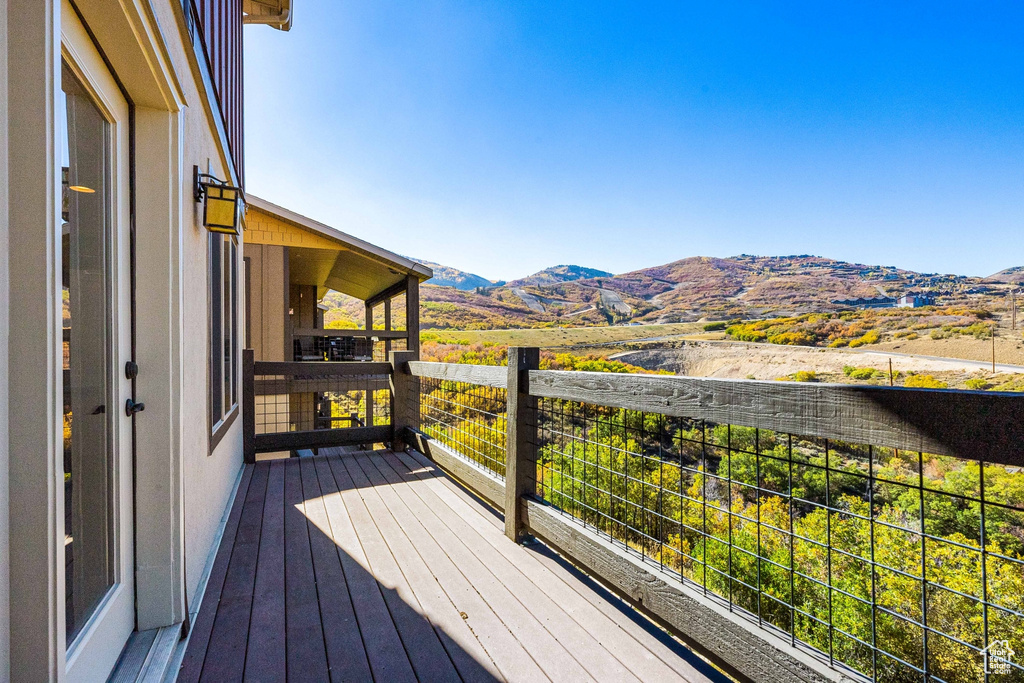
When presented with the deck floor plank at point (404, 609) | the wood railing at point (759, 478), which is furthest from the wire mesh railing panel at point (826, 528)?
the deck floor plank at point (404, 609)

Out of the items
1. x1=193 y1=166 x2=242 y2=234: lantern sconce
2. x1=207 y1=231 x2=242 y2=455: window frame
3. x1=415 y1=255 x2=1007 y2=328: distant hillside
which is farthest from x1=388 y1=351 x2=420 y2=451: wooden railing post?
x1=415 y1=255 x2=1007 y2=328: distant hillside

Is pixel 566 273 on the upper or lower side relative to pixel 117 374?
upper

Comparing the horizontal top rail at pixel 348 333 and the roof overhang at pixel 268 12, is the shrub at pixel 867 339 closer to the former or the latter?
the horizontal top rail at pixel 348 333

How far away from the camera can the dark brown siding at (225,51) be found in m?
2.23

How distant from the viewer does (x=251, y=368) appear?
4.07 metres

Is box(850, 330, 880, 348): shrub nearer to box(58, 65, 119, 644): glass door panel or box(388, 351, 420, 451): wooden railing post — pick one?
box(388, 351, 420, 451): wooden railing post

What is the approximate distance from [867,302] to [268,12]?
2471 inches

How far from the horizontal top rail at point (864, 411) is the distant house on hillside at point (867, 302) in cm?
5980

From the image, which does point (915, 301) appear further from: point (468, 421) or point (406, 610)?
point (406, 610)

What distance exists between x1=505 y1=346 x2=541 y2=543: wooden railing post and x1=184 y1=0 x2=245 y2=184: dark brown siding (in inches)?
81.8

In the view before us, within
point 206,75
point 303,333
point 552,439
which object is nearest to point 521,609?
point 552,439

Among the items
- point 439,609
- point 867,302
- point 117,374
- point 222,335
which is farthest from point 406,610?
point 867,302

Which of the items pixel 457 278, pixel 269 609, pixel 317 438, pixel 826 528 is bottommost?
pixel 269 609

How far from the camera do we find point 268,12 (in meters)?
5.12
